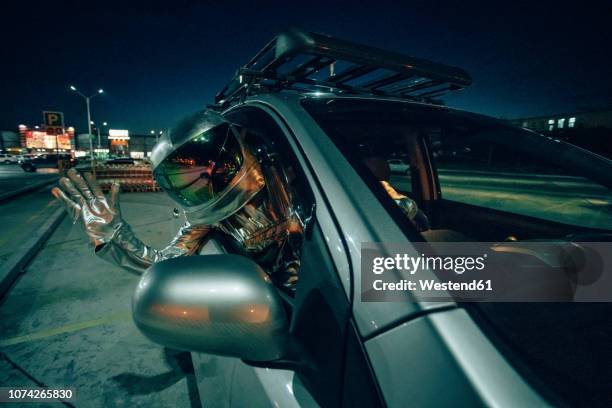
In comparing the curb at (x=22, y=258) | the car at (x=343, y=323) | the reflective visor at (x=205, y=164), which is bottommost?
the curb at (x=22, y=258)

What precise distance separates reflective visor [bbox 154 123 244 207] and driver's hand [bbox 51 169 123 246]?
1.35 ft

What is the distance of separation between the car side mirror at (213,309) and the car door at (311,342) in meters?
0.08

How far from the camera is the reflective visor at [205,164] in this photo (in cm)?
174

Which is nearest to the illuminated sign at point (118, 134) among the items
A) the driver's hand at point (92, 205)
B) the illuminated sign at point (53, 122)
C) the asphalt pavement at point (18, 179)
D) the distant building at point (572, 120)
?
the asphalt pavement at point (18, 179)

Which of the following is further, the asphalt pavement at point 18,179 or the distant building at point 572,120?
the asphalt pavement at point 18,179

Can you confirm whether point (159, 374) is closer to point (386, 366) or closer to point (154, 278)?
point (154, 278)

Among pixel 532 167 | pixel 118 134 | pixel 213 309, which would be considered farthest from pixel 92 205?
pixel 118 134

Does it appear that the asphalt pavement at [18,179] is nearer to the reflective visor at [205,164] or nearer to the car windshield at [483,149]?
the reflective visor at [205,164]

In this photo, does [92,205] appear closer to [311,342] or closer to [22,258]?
[311,342]

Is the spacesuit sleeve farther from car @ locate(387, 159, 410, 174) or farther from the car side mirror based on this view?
car @ locate(387, 159, 410, 174)

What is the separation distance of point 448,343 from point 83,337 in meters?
3.71

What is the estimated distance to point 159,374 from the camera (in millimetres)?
2609

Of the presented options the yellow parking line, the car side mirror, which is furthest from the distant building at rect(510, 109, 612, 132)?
the yellow parking line

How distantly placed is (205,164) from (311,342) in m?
1.29
